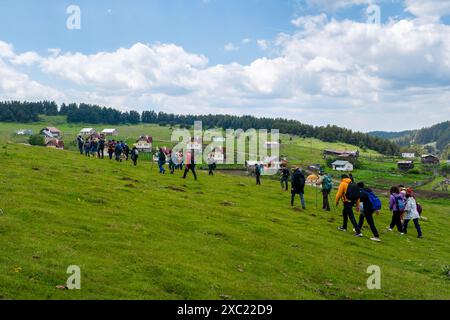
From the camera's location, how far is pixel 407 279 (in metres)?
19.3

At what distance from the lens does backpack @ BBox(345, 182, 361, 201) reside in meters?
26.6

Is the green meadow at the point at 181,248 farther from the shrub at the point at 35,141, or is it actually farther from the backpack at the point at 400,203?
the shrub at the point at 35,141

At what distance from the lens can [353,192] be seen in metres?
26.6

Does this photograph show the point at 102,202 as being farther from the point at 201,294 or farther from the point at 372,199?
the point at 372,199

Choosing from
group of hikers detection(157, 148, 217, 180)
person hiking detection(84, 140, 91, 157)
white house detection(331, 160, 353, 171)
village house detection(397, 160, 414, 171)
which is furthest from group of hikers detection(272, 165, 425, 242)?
village house detection(397, 160, 414, 171)

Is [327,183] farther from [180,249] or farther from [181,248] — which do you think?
[180,249]

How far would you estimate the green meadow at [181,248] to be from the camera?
1446 centimetres

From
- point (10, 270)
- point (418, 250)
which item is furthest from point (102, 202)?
point (418, 250)

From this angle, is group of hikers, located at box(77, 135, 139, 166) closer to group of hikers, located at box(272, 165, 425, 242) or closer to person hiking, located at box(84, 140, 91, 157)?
person hiking, located at box(84, 140, 91, 157)

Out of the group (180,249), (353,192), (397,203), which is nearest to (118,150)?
(397,203)

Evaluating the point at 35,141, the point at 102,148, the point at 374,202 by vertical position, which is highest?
the point at 102,148

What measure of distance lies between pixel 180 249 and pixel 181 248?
0.19 m
